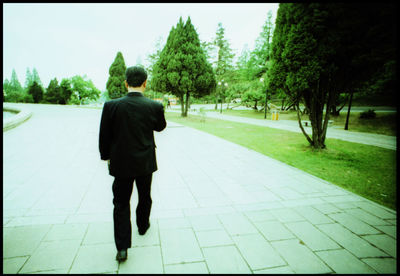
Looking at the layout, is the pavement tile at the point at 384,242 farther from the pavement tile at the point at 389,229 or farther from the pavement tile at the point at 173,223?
the pavement tile at the point at 173,223

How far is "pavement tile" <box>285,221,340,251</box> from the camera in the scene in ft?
8.29

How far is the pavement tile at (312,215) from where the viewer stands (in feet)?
10.1

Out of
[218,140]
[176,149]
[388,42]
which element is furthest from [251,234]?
[218,140]

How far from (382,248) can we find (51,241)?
4073 millimetres

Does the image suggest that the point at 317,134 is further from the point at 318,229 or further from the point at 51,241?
the point at 51,241

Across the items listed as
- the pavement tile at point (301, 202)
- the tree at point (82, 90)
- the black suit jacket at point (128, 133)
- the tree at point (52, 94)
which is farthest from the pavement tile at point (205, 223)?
the tree at point (82, 90)

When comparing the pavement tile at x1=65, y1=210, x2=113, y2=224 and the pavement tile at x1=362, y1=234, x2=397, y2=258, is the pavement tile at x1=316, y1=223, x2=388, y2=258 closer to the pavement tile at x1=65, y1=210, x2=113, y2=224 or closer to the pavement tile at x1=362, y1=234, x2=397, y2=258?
the pavement tile at x1=362, y1=234, x2=397, y2=258

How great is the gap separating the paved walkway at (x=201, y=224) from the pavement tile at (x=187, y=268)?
0.01 meters

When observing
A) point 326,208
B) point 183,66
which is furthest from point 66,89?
point 326,208

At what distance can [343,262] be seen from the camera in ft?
7.49

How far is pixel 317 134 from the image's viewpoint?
7.38 meters

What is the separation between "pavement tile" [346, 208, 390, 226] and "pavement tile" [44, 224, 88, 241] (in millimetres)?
4044

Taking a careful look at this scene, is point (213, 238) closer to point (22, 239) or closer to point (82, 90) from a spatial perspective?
point (22, 239)

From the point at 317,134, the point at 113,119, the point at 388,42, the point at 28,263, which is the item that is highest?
the point at 388,42
